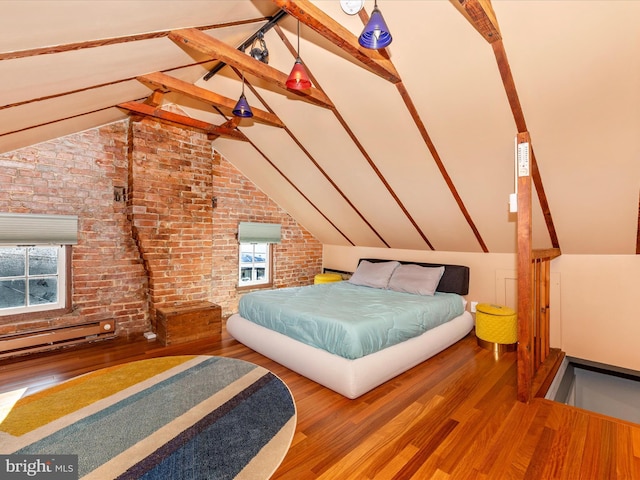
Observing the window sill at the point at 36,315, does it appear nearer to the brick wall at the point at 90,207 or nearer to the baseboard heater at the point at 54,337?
the brick wall at the point at 90,207

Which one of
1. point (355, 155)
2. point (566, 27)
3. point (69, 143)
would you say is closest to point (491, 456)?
point (566, 27)

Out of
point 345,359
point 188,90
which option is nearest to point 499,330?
point 345,359

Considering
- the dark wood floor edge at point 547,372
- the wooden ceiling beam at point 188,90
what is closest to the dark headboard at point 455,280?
the dark wood floor edge at point 547,372

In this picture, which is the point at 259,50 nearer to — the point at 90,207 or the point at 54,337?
the point at 90,207

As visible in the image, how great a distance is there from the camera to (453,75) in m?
2.30

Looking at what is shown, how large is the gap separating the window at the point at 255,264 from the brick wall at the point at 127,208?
681 millimetres

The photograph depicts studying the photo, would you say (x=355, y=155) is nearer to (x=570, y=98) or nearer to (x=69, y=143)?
(x=570, y=98)

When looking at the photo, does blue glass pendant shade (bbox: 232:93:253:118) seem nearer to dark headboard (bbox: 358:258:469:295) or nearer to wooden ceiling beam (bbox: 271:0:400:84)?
wooden ceiling beam (bbox: 271:0:400:84)

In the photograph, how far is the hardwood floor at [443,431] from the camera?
1.61 m

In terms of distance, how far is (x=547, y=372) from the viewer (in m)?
2.73

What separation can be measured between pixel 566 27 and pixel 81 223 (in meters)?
4.62

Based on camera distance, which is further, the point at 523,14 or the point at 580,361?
the point at 580,361

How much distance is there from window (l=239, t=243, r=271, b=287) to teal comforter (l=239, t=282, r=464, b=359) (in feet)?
4.42

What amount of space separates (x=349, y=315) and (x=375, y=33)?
2.07 m
